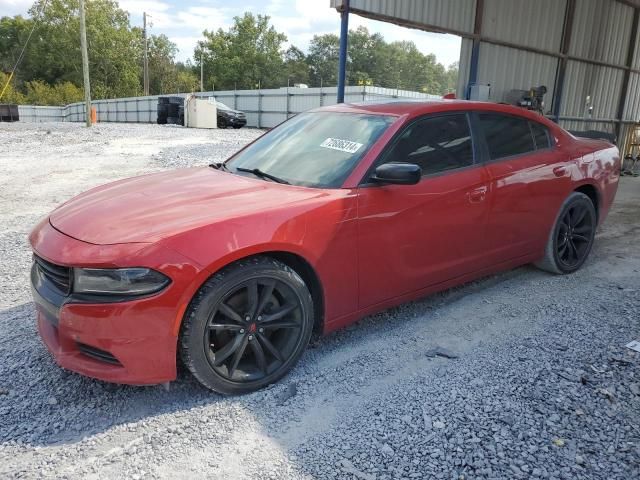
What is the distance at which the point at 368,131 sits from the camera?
338 centimetres

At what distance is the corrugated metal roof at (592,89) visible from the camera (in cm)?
1339

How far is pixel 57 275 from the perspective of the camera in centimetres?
253

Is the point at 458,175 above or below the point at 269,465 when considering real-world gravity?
above

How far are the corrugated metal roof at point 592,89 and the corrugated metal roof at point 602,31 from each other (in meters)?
0.31

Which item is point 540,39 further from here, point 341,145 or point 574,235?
point 341,145

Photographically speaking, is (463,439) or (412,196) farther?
(412,196)

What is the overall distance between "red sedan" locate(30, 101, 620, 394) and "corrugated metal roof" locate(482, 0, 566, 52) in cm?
753

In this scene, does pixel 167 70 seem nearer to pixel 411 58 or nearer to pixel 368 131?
pixel 411 58

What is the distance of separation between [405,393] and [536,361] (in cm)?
94

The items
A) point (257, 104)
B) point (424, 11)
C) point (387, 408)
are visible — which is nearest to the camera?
point (387, 408)

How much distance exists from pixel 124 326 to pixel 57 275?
497mm

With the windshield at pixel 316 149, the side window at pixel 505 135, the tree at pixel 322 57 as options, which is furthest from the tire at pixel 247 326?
the tree at pixel 322 57

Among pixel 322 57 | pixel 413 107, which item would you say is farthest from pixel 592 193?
pixel 322 57

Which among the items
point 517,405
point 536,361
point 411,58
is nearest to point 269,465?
point 517,405
